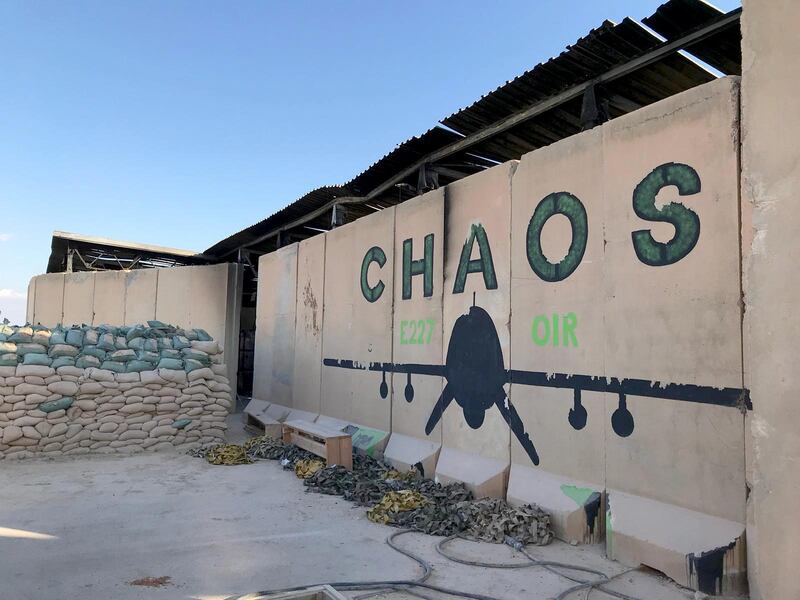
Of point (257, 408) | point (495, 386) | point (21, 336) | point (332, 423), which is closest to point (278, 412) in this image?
point (257, 408)

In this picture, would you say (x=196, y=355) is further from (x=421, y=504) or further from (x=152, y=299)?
(x=152, y=299)

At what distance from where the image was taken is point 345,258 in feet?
28.1

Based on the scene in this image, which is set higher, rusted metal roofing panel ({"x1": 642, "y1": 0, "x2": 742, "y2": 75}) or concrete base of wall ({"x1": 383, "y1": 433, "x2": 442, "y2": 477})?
rusted metal roofing panel ({"x1": 642, "y1": 0, "x2": 742, "y2": 75})

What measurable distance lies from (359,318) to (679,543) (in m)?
5.08

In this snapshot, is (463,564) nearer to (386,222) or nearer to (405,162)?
(386,222)

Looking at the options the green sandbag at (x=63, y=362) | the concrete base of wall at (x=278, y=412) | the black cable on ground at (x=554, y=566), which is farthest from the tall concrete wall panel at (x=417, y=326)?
the green sandbag at (x=63, y=362)

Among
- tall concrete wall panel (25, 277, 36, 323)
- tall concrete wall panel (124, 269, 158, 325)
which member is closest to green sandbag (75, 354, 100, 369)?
tall concrete wall panel (124, 269, 158, 325)

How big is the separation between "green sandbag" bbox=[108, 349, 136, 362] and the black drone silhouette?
13.2 ft

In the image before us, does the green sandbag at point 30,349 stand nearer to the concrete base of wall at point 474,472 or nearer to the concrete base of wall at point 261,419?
the concrete base of wall at point 261,419

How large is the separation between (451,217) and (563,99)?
1.65 meters

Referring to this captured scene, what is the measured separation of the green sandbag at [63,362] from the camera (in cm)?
781

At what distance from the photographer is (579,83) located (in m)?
5.74

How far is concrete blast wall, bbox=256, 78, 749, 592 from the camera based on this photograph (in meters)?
3.63

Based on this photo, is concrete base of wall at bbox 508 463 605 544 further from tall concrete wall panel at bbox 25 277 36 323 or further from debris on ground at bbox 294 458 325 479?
tall concrete wall panel at bbox 25 277 36 323
